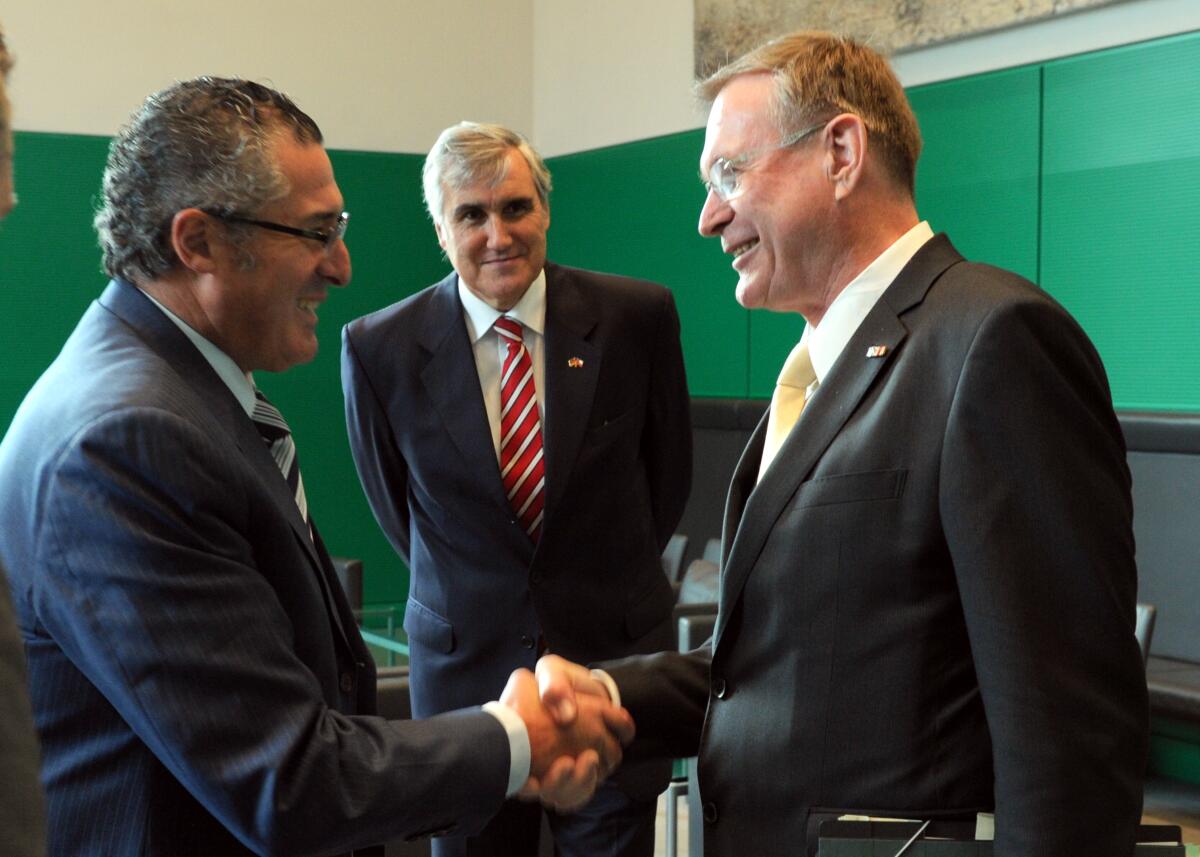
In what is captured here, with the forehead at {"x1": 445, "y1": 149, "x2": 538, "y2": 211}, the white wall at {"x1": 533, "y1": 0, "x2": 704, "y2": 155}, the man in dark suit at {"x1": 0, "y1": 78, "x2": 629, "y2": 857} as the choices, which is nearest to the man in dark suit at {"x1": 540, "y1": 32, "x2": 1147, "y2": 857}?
the man in dark suit at {"x1": 0, "y1": 78, "x2": 629, "y2": 857}

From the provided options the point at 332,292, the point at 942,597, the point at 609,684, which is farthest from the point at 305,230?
the point at 332,292

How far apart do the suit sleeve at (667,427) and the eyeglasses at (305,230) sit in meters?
1.52

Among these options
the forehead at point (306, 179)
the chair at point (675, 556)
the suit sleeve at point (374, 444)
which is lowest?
the chair at point (675, 556)

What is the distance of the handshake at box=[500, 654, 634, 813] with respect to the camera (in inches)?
83.2

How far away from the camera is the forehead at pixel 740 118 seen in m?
2.17

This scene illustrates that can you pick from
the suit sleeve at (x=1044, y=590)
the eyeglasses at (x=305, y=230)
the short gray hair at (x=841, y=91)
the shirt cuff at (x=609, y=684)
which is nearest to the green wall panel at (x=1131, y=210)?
the short gray hair at (x=841, y=91)

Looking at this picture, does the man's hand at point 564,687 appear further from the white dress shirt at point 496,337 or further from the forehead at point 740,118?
the white dress shirt at point 496,337

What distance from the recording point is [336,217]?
216 centimetres

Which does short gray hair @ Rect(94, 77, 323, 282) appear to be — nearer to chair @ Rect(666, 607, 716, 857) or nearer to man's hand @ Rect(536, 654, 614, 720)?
man's hand @ Rect(536, 654, 614, 720)

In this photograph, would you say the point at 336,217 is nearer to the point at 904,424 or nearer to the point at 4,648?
the point at 904,424

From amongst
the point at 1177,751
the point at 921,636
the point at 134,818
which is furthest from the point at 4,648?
the point at 1177,751

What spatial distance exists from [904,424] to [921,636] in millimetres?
270

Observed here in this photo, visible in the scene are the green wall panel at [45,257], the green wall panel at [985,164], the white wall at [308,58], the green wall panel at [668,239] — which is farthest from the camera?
the white wall at [308,58]

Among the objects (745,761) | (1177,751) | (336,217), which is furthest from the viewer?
(1177,751)
